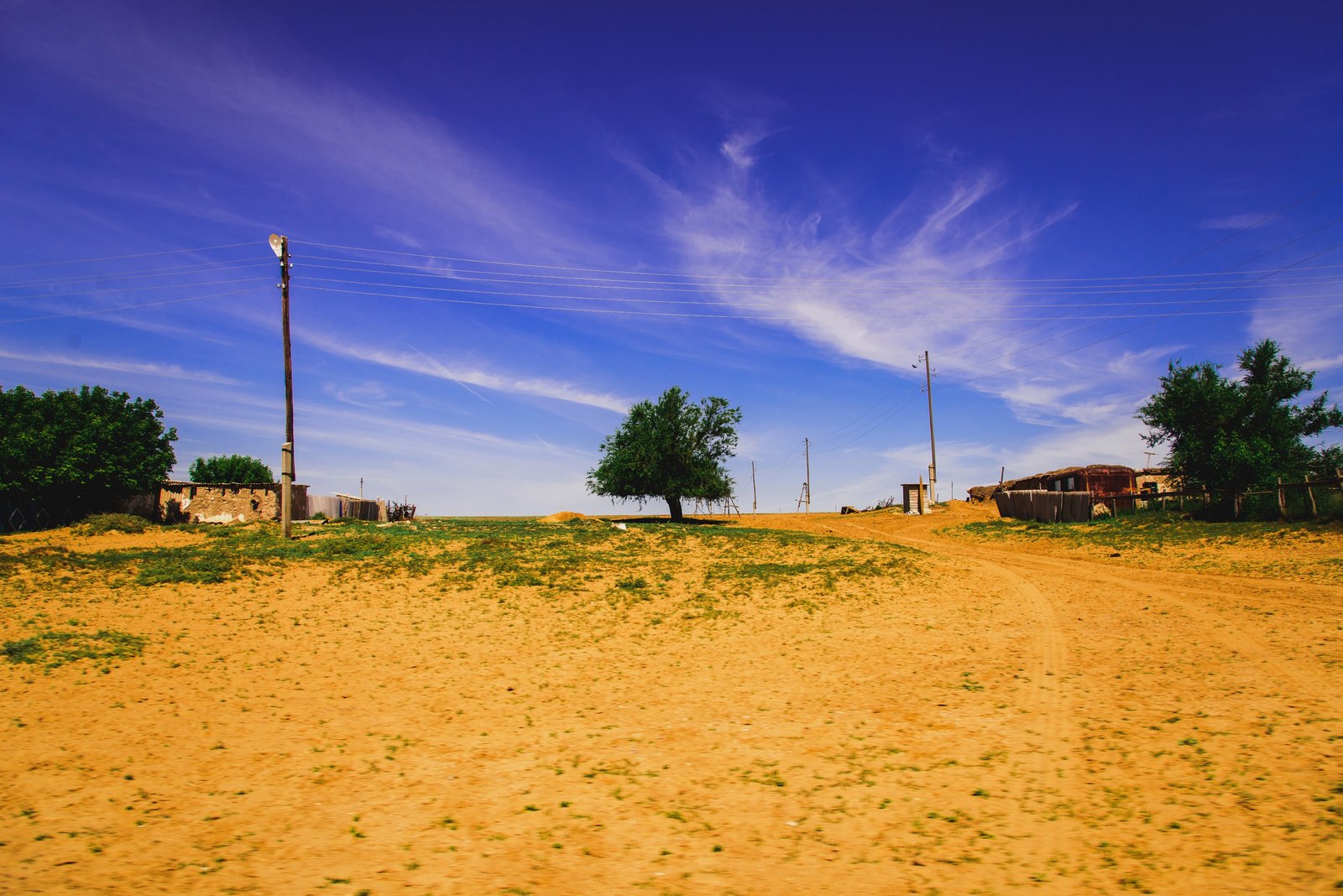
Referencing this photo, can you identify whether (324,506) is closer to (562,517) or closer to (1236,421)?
(562,517)

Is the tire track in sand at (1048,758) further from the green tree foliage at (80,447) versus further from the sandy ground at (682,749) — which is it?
the green tree foliage at (80,447)

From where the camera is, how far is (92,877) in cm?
575

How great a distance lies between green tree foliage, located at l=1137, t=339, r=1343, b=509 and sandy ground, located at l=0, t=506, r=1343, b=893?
20.7 meters

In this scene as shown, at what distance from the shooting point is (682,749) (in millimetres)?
8852

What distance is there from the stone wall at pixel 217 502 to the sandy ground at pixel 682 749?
98.9ft

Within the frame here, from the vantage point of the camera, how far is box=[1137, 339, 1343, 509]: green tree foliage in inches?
1350

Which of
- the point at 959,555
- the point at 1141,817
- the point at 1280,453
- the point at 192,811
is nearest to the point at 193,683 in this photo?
the point at 192,811

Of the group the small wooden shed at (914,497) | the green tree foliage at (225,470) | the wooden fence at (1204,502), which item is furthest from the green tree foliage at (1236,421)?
the green tree foliage at (225,470)

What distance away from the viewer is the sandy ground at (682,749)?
19.4 ft

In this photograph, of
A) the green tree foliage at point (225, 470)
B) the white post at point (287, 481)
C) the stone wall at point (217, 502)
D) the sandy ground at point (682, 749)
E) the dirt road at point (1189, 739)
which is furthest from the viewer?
the green tree foliage at point (225, 470)

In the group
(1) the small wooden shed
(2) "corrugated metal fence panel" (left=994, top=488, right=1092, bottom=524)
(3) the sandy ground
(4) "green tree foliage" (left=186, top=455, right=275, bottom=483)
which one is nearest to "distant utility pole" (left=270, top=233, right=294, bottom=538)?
(3) the sandy ground

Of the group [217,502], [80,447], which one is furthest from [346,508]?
[80,447]

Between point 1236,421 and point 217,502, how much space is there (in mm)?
61122

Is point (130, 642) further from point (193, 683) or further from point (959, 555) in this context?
point (959, 555)
